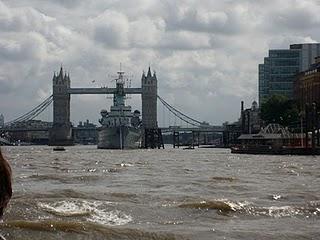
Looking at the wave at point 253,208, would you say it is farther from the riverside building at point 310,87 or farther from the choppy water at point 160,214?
the riverside building at point 310,87

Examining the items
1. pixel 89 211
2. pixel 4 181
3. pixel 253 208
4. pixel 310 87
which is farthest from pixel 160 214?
pixel 310 87

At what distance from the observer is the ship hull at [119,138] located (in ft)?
609

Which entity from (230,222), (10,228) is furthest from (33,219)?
(230,222)

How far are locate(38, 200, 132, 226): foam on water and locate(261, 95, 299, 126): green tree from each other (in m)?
155

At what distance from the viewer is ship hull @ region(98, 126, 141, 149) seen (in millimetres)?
185625

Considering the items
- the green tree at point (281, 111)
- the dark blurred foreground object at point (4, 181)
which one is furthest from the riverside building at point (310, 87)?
the dark blurred foreground object at point (4, 181)

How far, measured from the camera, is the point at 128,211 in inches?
824

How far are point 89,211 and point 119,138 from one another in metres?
165

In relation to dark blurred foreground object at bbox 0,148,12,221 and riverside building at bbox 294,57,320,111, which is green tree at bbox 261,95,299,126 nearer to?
riverside building at bbox 294,57,320,111

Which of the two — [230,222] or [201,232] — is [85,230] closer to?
[201,232]

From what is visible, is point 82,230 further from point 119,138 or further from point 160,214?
point 119,138

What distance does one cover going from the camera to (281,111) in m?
179

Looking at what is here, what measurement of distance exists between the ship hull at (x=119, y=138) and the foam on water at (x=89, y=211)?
531ft

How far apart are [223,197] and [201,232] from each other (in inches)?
376
